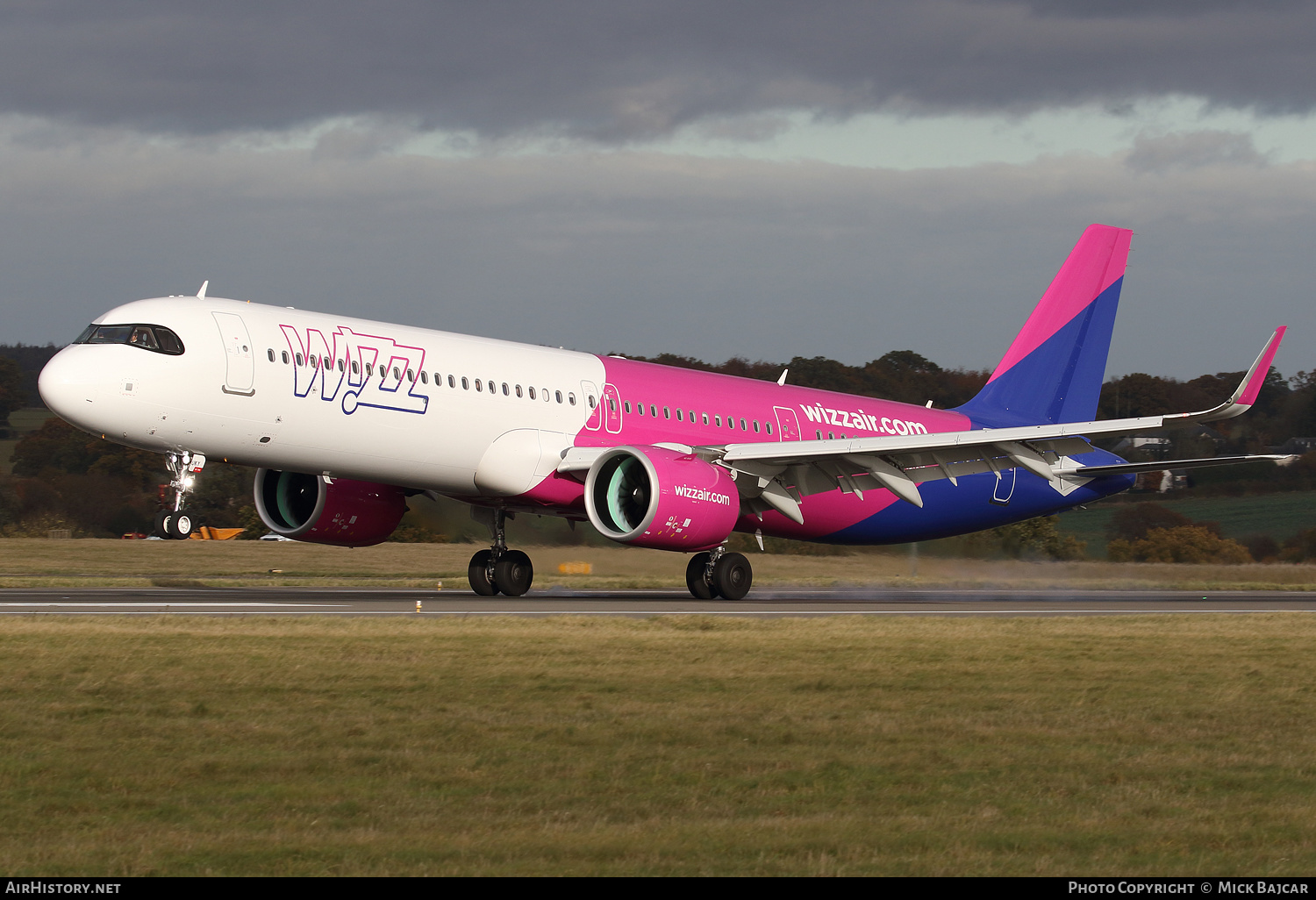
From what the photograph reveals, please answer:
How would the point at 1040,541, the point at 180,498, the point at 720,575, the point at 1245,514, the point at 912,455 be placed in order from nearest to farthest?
1. the point at 180,498
2. the point at 720,575
3. the point at 912,455
4. the point at 1040,541
5. the point at 1245,514

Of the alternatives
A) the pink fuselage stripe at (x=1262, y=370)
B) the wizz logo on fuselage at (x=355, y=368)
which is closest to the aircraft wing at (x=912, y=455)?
the pink fuselage stripe at (x=1262, y=370)

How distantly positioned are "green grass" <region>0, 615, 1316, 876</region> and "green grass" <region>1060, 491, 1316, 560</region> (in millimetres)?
28347

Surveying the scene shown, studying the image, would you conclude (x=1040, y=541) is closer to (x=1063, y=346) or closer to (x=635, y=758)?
(x=1063, y=346)

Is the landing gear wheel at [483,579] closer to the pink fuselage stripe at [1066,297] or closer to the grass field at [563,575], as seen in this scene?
the grass field at [563,575]

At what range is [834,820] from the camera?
8531mm

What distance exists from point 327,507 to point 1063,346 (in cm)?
1852


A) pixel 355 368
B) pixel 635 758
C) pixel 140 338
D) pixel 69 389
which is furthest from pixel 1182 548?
pixel 635 758

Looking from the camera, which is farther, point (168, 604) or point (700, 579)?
point (700, 579)

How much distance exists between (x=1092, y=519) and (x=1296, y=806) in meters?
39.0

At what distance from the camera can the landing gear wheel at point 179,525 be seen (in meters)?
22.3

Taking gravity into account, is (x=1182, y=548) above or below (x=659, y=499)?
below

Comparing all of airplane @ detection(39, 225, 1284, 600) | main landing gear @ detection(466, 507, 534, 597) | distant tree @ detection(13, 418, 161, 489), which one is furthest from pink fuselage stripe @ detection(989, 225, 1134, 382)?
distant tree @ detection(13, 418, 161, 489)

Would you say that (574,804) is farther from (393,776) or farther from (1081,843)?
(1081,843)

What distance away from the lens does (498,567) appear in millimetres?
29469
